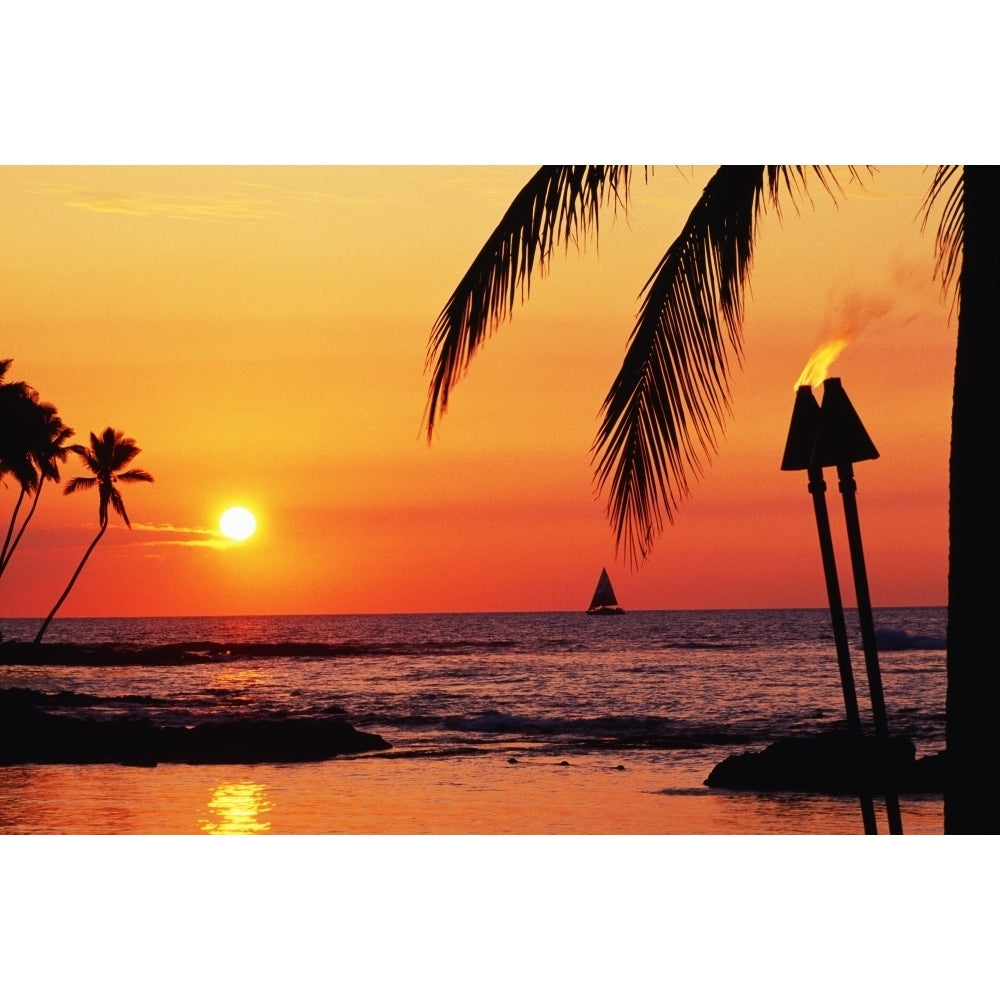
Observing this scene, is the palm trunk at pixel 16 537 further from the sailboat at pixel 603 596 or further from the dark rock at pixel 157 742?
the sailboat at pixel 603 596

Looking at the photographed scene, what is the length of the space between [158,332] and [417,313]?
1224 millimetres

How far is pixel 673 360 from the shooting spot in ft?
11.3

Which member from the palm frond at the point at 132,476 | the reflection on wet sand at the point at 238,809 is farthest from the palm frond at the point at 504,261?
the reflection on wet sand at the point at 238,809

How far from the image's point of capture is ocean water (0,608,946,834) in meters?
7.72

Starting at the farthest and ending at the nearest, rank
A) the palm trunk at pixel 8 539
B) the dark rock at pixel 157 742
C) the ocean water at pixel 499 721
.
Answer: the dark rock at pixel 157 742 → the ocean water at pixel 499 721 → the palm trunk at pixel 8 539

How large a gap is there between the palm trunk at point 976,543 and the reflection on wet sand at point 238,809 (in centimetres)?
367

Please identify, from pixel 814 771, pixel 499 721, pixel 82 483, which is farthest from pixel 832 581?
pixel 499 721

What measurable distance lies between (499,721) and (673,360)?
1280 centimetres

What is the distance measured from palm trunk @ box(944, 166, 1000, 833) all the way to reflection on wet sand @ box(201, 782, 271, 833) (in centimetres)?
367

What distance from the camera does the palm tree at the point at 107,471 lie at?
243 inches
